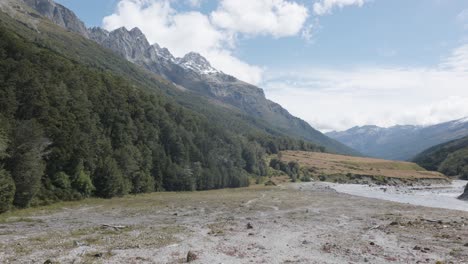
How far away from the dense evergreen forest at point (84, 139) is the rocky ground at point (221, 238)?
10.5 m

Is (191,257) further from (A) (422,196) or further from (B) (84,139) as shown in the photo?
(A) (422,196)

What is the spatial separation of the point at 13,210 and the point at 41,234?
2268 cm

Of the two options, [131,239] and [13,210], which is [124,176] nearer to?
[13,210]

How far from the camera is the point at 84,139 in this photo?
82.4 meters

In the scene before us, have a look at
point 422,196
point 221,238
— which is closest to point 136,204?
point 221,238

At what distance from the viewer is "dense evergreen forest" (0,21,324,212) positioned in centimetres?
6369

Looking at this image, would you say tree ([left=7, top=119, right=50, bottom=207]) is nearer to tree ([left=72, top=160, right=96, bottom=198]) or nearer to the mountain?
the mountain

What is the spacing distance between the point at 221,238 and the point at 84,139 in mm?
54481

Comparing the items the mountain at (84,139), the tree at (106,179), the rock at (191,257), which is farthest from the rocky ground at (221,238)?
the tree at (106,179)

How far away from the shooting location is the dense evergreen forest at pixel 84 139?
63688mm

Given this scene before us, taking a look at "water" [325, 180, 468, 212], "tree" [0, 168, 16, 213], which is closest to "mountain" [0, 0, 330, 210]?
"tree" [0, 168, 16, 213]

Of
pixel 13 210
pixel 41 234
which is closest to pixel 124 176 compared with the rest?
pixel 13 210

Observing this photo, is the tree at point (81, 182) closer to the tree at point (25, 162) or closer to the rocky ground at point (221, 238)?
the tree at point (25, 162)

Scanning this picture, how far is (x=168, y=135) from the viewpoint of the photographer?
124000 millimetres
